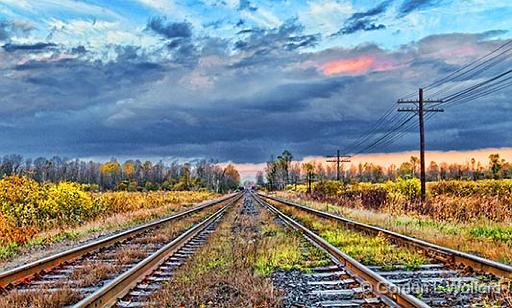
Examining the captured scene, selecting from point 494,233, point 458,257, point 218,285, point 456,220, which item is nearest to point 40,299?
point 218,285

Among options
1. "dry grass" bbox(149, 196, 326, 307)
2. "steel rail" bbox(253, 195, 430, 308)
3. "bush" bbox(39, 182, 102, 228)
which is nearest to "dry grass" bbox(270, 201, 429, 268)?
"steel rail" bbox(253, 195, 430, 308)

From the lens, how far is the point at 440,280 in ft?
28.0

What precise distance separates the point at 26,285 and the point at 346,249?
7178mm

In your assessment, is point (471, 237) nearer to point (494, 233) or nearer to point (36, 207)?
point (494, 233)

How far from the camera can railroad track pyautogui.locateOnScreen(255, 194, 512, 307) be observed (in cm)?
692

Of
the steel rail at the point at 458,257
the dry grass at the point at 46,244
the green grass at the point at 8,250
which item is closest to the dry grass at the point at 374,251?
the steel rail at the point at 458,257

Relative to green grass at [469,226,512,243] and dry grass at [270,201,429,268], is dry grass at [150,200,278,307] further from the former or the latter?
green grass at [469,226,512,243]

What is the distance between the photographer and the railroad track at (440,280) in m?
6.92

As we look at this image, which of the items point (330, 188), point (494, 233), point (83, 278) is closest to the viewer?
point (83, 278)

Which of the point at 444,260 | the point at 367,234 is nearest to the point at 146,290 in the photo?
the point at 444,260

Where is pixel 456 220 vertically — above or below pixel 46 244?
above

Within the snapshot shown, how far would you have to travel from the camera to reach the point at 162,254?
39.7 feet

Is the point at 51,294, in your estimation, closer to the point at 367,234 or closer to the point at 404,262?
the point at 404,262

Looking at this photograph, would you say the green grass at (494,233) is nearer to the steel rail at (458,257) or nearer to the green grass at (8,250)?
the steel rail at (458,257)
